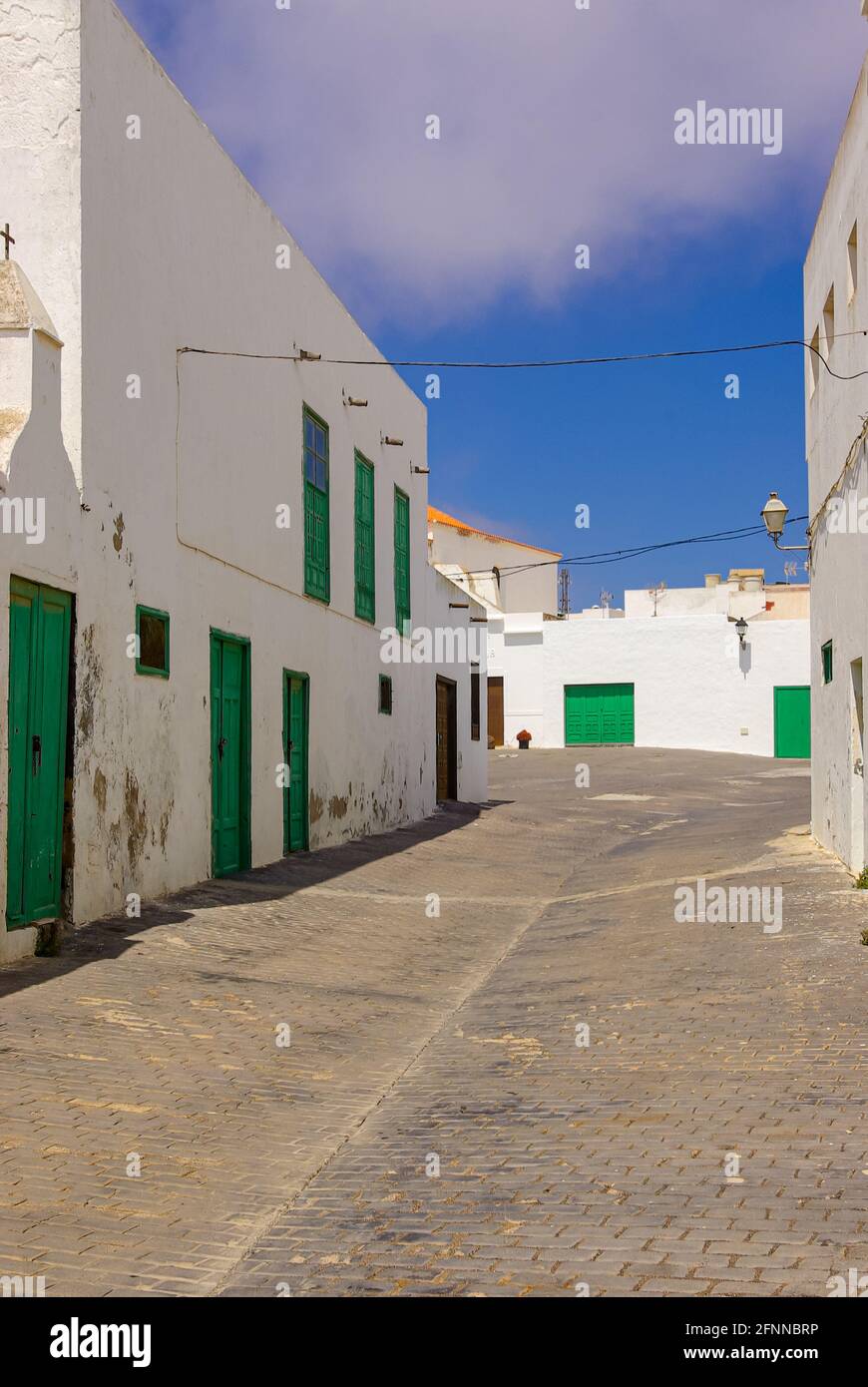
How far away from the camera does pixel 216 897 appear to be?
38.9ft

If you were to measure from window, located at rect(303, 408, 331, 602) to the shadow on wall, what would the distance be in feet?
10.4

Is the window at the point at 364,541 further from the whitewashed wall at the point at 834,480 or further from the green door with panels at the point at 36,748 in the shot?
the green door with panels at the point at 36,748

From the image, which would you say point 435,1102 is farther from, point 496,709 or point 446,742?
point 496,709

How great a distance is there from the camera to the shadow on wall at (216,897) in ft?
28.0

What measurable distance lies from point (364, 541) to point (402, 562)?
2.42 meters

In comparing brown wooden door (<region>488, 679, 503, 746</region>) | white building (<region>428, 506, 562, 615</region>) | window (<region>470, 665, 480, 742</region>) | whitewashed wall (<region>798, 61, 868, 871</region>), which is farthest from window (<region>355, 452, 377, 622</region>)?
white building (<region>428, 506, 562, 615</region>)

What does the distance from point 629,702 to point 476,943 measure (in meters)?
31.4

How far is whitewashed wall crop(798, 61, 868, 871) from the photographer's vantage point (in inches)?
465

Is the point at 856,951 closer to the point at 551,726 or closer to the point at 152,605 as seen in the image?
the point at 152,605

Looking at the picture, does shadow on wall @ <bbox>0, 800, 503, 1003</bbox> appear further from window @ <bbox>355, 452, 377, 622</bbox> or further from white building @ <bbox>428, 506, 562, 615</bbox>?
white building @ <bbox>428, 506, 562, 615</bbox>

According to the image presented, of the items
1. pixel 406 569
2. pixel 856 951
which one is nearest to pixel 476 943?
pixel 856 951

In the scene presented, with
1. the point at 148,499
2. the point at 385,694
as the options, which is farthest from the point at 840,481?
the point at 385,694

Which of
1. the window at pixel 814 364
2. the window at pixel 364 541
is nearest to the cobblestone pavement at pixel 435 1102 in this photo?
the window at pixel 814 364
